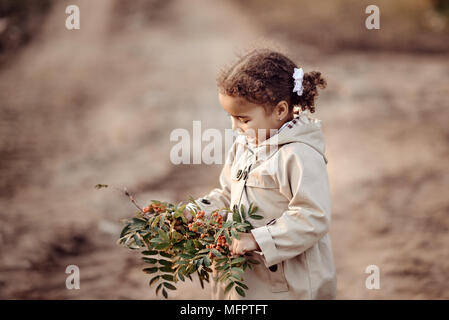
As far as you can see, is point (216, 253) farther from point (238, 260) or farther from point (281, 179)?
point (281, 179)

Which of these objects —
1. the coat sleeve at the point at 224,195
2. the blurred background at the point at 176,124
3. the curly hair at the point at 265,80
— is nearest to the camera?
the curly hair at the point at 265,80

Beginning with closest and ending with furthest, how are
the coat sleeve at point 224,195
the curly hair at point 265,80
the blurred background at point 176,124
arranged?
1. the curly hair at point 265,80
2. the coat sleeve at point 224,195
3. the blurred background at point 176,124

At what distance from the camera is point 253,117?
2055 millimetres

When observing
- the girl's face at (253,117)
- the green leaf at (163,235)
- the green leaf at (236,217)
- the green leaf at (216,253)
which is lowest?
the green leaf at (216,253)

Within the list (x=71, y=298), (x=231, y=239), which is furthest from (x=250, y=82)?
(x=71, y=298)

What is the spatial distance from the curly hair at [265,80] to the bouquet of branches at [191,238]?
448mm

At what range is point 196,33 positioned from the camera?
9547 millimetres

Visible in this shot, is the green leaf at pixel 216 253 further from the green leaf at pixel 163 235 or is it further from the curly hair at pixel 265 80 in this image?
the curly hair at pixel 265 80

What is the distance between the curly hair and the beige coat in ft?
0.36

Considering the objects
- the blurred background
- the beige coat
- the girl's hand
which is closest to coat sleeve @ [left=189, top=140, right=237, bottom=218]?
the beige coat

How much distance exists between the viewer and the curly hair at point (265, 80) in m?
2.01

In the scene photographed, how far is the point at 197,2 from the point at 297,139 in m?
8.67

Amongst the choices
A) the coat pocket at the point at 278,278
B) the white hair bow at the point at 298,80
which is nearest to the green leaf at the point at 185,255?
the coat pocket at the point at 278,278

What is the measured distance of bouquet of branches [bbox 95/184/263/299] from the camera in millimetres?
1958
